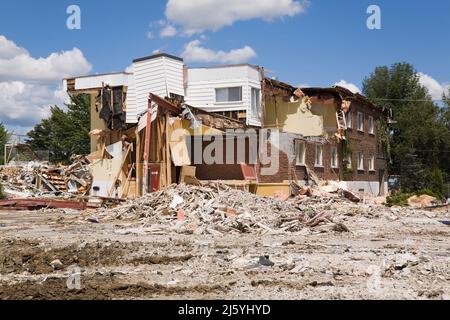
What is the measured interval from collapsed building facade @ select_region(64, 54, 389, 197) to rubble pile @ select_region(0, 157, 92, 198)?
3.14 meters

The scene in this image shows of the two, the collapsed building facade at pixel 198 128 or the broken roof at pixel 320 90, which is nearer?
the collapsed building facade at pixel 198 128

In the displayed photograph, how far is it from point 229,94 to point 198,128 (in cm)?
400

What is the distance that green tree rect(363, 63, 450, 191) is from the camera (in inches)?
2063

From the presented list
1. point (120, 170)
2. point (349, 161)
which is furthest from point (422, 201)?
point (120, 170)

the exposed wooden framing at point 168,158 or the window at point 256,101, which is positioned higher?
the window at point 256,101

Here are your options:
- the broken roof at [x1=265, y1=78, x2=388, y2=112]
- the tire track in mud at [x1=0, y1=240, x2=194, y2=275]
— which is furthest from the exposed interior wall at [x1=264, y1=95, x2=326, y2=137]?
the tire track in mud at [x1=0, y1=240, x2=194, y2=275]

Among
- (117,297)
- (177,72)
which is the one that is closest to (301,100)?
(177,72)

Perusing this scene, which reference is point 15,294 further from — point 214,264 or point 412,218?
point 412,218

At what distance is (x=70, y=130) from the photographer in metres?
67.9

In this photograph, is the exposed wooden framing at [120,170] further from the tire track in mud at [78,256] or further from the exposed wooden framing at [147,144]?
the tire track in mud at [78,256]

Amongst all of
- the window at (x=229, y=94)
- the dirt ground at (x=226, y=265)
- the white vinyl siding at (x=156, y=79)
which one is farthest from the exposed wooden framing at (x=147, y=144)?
the dirt ground at (x=226, y=265)

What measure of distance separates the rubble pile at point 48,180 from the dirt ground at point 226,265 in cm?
1774

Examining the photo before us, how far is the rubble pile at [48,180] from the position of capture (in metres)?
33.3
